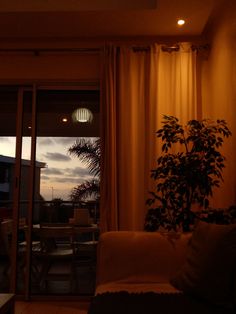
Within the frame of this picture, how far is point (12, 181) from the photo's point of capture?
3977 millimetres

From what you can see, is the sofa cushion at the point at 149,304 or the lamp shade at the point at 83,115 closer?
the sofa cushion at the point at 149,304

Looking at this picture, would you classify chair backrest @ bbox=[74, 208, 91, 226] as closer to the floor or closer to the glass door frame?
the glass door frame

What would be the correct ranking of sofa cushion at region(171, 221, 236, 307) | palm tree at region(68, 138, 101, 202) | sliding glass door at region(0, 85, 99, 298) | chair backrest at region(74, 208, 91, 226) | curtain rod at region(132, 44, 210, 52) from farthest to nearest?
chair backrest at region(74, 208, 91, 226) → palm tree at region(68, 138, 101, 202) → sliding glass door at region(0, 85, 99, 298) → curtain rod at region(132, 44, 210, 52) → sofa cushion at region(171, 221, 236, 307)

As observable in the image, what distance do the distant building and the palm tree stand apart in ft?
1.36

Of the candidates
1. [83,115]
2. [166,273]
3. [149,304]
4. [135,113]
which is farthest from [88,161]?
[149,304]

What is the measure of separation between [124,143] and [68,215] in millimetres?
1288

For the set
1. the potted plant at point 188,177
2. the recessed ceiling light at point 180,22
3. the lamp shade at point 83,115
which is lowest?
the potted plant at point 188,177

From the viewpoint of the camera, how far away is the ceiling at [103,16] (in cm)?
330

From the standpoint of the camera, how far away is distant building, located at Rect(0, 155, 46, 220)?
12.9 feet

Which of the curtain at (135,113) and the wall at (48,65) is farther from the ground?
the wall at (48,65)

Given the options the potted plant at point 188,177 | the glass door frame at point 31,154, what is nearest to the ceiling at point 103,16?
the glass door frame at point 31,154

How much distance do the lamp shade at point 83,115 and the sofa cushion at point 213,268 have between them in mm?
2334

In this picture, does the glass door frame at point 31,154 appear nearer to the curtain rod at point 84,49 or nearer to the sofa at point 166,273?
the curtain rod at point 84,49

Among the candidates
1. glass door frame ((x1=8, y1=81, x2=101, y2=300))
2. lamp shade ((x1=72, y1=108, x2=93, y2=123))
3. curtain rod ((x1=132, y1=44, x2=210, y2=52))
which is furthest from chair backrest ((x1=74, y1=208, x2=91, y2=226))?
curtain rod ((x1=132, y1=44, x2=210, y2=52))
